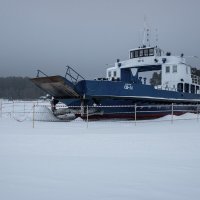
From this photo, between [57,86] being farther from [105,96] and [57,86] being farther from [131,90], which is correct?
[131,90]

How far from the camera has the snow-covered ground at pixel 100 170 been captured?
3.84m

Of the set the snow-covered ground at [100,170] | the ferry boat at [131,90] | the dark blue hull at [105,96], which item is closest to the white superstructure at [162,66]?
the ferry boat at [131,90]

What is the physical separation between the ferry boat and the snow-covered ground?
5816mm

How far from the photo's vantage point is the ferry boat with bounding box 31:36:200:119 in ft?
48.3

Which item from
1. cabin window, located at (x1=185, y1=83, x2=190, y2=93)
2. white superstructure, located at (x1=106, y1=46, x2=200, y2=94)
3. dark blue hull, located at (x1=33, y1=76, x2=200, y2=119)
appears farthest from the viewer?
cabin window, located at (x1=185, y1=83, x2=190, y2=93)

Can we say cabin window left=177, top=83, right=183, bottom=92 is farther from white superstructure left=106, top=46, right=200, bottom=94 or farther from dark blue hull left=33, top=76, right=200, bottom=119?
dark blue hull left=33, top=76, right=200, bottom=119

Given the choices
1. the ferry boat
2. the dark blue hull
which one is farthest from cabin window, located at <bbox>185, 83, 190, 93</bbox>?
the dark blue hull

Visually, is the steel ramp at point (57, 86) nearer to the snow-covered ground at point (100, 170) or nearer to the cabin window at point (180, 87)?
the snow-covered ground at point (100, 170)

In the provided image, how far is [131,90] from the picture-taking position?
15695 millimetres

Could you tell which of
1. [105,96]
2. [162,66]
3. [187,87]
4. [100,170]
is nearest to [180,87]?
[187,87]

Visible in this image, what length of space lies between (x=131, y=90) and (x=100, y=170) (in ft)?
36.3

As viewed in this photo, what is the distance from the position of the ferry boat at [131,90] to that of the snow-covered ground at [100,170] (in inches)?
229

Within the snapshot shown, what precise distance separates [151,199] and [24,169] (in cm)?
232

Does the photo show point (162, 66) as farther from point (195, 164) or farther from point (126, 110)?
point (195, 164)
